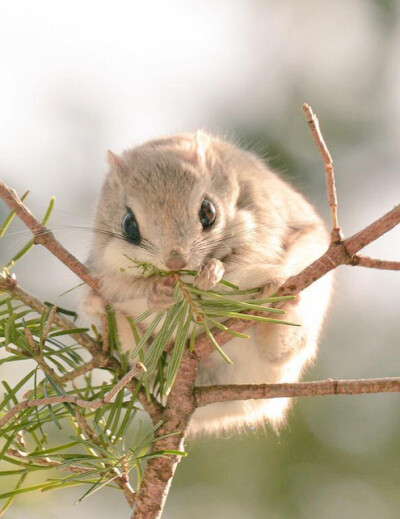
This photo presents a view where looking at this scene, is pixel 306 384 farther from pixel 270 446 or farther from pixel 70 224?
pixel 270 446

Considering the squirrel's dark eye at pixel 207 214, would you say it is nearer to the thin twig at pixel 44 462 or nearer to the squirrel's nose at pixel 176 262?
the squirrel's nose at pixel 176 262

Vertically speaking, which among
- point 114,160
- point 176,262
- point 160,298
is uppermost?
point 114,160

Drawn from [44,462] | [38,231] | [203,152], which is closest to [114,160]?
[203,152]

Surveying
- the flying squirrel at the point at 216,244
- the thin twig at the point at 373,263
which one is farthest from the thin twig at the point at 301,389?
the flying squirrel at the point at 216,244

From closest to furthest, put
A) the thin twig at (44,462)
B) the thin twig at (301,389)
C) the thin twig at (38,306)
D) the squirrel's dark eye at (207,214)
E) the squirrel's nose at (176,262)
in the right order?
the thin twig at (301,389) → the thin twig at (44,462) → the thin twig at (38,306) → the squirrel's nose at (176,262) → the squirrel's dark eye at (207,214)

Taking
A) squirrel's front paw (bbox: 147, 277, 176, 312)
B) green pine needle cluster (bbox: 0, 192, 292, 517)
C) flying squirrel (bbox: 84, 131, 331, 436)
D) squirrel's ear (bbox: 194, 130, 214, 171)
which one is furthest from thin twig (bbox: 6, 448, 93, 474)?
squirrel's ear (bbox: 194, 130, 214, 171)

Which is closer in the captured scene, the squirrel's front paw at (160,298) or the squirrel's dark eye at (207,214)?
the squirrel's front paw at (160,298)

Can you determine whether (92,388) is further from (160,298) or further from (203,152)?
(203,152)
